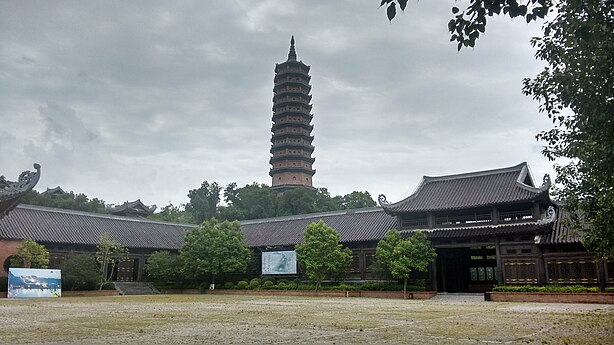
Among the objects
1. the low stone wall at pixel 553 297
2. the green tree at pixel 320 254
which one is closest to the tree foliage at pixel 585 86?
the low stone wall at pixel 553 297

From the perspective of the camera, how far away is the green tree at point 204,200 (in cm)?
6925

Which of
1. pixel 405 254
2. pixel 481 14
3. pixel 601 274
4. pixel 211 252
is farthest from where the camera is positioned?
pixel 211 252

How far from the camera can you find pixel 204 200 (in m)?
69.9

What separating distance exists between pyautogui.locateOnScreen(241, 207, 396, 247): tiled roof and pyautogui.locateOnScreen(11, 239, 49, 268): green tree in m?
14.7

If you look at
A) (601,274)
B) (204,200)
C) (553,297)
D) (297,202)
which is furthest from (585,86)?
(204,200)

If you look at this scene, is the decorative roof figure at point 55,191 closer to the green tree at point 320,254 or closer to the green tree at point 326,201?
the green tree at point 326,201

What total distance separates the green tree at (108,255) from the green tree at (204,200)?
30833mm

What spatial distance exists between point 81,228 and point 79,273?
22.8 feet

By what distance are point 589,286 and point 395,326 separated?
61.6ft

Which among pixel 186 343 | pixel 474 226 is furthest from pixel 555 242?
A: pixel 186 343

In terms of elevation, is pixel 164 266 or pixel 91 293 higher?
pixel 164 266

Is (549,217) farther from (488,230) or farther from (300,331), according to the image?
(300,331)

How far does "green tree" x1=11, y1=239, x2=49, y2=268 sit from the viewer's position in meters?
30.8

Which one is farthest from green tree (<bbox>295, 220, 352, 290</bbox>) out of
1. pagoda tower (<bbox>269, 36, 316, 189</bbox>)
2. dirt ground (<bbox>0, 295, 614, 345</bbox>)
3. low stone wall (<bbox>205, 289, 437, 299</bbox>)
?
pagoda tower (<bbox>269, 36, 316, 189</bbox>)
